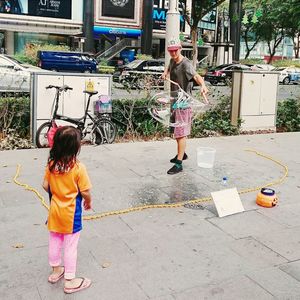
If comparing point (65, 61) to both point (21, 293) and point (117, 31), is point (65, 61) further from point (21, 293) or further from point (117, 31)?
point (21, 293)

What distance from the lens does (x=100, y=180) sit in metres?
6.27

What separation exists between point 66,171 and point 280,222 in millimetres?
2630

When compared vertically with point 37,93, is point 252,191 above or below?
below

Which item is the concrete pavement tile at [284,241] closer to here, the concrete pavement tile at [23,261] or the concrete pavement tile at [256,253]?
the concrete pavement tile at [256,253]

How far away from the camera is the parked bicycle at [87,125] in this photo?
26.2ft

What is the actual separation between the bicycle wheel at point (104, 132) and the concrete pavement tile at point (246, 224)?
392 cm

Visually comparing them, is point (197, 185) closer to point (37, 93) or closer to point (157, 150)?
point (157, 150)

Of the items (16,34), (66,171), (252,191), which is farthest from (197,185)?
(16,34)

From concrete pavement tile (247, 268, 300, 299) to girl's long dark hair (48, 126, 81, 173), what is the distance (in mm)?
1678

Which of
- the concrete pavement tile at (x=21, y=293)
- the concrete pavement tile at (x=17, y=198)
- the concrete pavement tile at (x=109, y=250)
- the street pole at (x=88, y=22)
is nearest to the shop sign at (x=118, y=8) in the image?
the street pole at (x=88, y=22)

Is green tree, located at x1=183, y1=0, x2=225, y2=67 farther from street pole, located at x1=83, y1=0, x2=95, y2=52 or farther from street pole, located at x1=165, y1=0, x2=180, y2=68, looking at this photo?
street pole, located at x1=165, y1=0, x2=180, y2=68

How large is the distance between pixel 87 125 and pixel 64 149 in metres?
5.29

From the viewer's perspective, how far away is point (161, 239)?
441cm

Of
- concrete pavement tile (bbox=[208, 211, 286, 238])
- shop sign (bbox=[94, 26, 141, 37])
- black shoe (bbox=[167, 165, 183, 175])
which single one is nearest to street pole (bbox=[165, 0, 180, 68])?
black shoe (bbox=[167, 165, 183, 175])
